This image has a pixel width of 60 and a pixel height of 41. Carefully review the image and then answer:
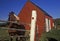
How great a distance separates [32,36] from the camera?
2646 mm

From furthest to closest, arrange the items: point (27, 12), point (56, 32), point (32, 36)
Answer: point (27, 12) < point (56, 32) < point (32, 36)

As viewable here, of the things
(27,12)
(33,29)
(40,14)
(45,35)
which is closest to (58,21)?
(45,35)

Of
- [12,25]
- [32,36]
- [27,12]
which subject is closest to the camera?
[32,36]

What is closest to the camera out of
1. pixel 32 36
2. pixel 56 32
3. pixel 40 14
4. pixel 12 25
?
pixel 32 36

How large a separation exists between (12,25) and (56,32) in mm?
2464

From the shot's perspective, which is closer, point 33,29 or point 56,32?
point 33,29

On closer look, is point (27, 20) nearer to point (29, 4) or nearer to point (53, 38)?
point (29, 4)

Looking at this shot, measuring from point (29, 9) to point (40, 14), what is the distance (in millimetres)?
1856

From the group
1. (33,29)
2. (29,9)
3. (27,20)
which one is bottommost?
(33,29)

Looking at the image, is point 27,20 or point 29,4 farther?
point 29,4

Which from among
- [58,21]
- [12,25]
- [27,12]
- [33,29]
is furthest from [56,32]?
[27,12]

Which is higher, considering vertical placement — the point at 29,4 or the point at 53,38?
the point at 29,4

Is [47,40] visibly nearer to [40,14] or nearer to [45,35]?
[45,35]

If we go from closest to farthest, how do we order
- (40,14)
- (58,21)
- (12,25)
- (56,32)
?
(56,32)
(58,21)
(12,25)
(40,14)
